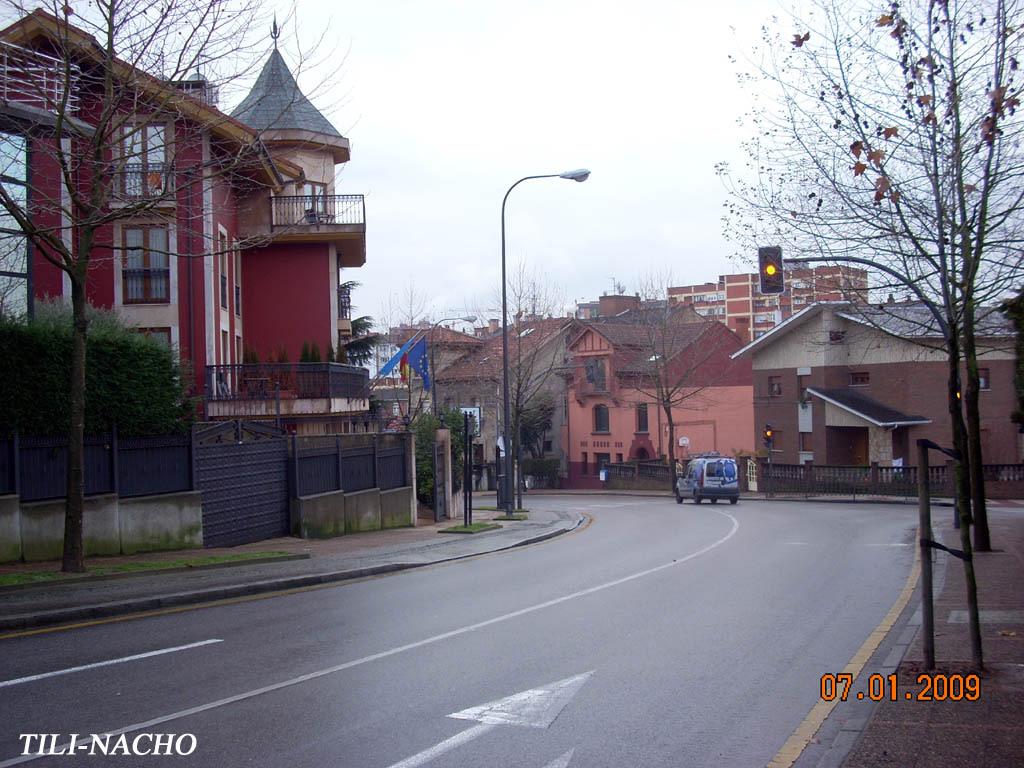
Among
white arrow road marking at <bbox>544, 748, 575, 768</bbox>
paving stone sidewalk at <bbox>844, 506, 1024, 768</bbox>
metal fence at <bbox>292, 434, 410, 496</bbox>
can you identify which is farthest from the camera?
metal fence at <bbox>292, 434, 410, 496</bbox>

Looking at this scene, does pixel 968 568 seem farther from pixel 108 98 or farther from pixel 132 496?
pixel 132 496

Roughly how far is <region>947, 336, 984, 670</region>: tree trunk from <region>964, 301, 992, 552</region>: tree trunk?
0.81ft

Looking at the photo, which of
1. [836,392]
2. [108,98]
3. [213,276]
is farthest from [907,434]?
[108,98]

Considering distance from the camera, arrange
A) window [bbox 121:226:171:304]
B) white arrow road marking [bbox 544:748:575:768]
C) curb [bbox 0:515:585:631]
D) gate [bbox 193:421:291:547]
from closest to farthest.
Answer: white arrow road marking [bbox 544:748:575:768] < curb [bbox 0:515:585:631] < gate [bbox 193:421:291:547] < window [bbox 121:226:171:304]

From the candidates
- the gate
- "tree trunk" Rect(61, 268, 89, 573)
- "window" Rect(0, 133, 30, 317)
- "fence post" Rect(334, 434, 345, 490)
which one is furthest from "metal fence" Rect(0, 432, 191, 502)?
"fence post" Rect(334, 434, 345, 490)

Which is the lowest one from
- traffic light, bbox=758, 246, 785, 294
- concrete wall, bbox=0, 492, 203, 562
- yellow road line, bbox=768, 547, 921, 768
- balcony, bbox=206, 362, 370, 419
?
yellow road line, bbox=768, 547, 921, 768

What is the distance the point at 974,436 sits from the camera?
1766 centimetres

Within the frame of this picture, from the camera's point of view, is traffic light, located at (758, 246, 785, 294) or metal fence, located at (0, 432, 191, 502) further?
metal fence, located at (0, 432, 191, 502)

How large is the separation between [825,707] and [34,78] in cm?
1631

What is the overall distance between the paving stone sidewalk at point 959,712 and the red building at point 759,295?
17.9 ft

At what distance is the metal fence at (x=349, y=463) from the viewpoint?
23.5 m

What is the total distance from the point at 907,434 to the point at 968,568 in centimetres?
4639

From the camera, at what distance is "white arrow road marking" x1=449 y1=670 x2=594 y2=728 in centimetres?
748

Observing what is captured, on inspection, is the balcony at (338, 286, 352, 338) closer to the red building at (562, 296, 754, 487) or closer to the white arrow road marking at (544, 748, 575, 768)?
the red building at (562, 296, 754, 487)
